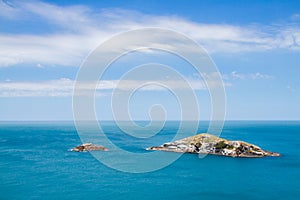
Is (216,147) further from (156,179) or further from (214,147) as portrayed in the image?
(156,179)

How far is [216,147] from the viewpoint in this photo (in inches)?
3794

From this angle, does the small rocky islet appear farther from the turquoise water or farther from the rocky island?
the turquoise water

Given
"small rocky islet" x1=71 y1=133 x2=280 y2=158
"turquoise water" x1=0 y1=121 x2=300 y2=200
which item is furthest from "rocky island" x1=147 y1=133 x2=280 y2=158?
"turquoise water" x1=0 y1=121 x2=300 y2=200

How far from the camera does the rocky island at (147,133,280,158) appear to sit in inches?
3666

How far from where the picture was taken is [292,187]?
6112cm

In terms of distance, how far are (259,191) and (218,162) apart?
27670mm

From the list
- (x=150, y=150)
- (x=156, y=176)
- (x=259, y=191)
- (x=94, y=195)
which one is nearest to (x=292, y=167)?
(x=259, y=191)

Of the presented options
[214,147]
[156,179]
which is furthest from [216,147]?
[156,179]

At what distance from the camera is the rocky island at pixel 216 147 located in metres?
93.1

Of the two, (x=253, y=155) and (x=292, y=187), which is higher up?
(x=253, y=155)

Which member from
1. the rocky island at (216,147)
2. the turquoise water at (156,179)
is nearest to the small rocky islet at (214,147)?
the rocky island at (216,147)

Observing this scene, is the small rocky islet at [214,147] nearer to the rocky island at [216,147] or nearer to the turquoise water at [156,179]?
the rocky island at [216,147]

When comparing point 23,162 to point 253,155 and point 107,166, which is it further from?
point 253,155

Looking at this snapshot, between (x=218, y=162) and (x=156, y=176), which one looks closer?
(x=156, y=176)
